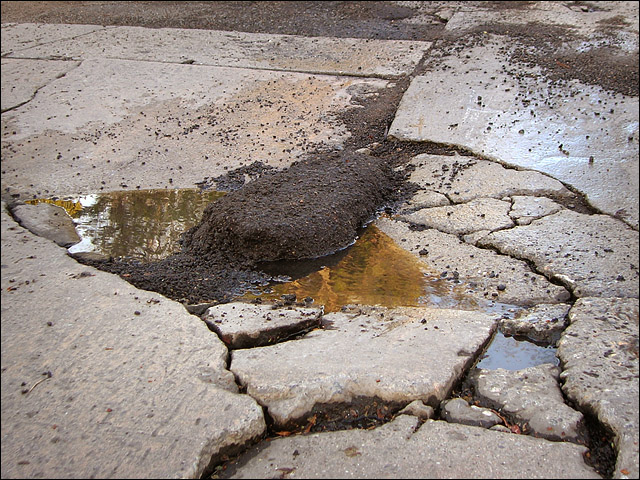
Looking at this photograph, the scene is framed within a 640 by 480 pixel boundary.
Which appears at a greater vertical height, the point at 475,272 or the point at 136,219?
the point at 475,272

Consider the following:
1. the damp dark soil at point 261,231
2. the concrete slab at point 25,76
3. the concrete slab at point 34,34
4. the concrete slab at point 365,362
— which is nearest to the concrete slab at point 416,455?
the concrete slab at point 365,362

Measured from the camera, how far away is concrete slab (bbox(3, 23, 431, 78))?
185 inches

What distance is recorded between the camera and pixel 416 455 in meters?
1.62

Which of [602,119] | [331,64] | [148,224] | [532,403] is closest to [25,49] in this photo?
[331,64]

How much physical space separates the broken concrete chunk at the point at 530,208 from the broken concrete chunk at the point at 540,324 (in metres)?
0.62

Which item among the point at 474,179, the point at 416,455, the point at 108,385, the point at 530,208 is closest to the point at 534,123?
the point at 474,179

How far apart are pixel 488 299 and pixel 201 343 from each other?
1.05m

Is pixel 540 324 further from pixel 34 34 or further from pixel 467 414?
pixel 34 34

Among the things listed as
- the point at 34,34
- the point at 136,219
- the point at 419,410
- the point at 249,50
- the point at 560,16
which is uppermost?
the point at 560,16

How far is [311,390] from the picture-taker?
5.99 ft

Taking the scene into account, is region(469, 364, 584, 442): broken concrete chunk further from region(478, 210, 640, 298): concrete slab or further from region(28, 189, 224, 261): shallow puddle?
region(28, 189, 224, 261): shallow puddle

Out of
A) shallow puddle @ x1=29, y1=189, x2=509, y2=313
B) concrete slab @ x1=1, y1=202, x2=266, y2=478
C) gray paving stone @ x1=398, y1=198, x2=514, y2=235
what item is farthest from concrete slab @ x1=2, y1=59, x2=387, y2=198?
concrete slab @ x1=1, y1=202, x2=266, y2=478

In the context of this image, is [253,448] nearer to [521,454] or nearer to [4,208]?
[521,454]

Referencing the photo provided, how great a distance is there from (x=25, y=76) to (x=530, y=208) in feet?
12.0
